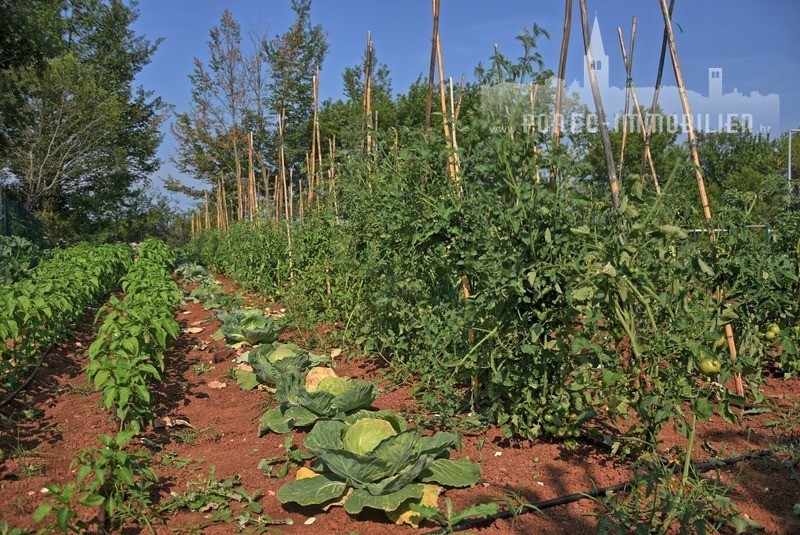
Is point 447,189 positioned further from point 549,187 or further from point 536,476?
point 536,476

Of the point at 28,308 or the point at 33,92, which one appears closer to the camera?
the point at 28,308

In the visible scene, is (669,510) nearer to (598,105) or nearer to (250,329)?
(598,105)

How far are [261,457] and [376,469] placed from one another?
1157 millimetres

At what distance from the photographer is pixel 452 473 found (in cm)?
312

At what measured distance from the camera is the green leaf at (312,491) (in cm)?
294

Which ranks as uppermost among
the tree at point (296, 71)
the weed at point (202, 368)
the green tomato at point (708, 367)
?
the tree at point (296, 71)

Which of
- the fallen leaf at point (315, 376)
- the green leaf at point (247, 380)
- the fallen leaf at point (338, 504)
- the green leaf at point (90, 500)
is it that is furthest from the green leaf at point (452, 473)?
the green leaf at point (247, 380)

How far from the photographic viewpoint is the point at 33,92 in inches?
717

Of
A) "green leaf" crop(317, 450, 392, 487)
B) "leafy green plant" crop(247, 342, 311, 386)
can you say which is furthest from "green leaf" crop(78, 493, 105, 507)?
"leafy green plant" crop(247, 342, 311, 386)

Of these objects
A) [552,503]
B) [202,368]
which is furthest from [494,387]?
[202,368]

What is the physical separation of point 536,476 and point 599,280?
1125 millimetres

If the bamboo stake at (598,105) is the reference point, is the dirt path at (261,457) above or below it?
below

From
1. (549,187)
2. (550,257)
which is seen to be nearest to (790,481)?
(550,257)

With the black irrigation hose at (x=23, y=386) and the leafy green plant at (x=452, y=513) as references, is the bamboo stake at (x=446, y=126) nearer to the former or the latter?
the leafy green plant at (x=452, y=513)
